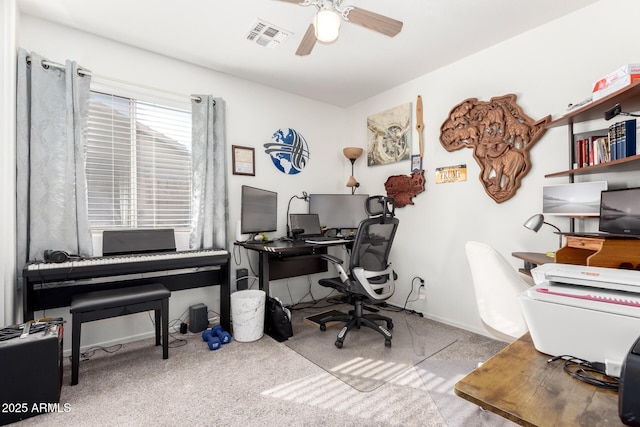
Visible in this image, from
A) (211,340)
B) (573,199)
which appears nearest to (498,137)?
(573,199)

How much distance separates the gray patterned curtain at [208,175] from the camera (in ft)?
9.31

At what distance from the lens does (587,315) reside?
66 cm

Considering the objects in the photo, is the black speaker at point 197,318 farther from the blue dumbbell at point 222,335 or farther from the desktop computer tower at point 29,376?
the desktop computer tower at point 29,376

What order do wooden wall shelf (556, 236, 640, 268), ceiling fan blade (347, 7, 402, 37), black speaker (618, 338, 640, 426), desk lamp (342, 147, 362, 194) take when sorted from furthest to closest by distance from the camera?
desk lamp (342, 147, 362, 194)
ceiling fan blade (347, 7, 402, 37)
wooden wall shelf (556, 236, 640, 268)
black speaker (618, 338, 640, 426)

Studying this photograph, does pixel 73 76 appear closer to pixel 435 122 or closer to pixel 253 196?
pixel 253 196

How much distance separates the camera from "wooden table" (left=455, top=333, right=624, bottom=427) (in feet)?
1.76

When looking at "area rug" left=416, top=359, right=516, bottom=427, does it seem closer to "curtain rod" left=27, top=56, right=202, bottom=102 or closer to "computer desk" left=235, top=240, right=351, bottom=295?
"computer desk" left=235, top=240, right=351, bottom=295

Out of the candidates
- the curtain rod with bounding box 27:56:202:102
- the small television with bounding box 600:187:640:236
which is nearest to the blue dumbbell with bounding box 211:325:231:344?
the curtain rod with bounding box 27:56:202:102

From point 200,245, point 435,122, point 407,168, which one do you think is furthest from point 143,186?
point 435,122

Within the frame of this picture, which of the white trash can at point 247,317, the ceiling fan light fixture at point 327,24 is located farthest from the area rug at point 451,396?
the ceiling fan light fixture at point 327,24

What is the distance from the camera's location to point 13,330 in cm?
169

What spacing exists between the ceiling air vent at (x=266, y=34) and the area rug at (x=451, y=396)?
107 inches

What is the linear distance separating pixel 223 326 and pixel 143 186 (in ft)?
4.78

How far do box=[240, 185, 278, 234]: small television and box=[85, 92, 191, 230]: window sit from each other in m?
0.55
